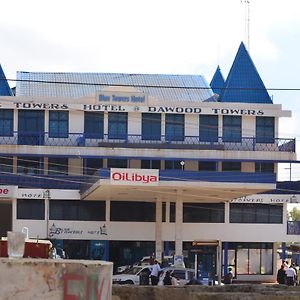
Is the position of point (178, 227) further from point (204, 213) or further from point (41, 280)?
point (41, 280)

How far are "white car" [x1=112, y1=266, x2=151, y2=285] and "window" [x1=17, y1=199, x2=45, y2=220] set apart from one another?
17349mm

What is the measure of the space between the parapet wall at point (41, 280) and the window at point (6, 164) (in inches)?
1861

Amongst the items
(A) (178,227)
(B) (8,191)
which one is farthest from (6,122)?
(A) (178,227)

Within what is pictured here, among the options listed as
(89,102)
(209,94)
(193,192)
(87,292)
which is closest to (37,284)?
(87,292)

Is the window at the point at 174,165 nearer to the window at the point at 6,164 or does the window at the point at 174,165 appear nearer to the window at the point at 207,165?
the window at the point at 207,165

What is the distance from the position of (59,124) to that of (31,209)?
6.47 meters

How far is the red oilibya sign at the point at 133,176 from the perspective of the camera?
40.2 meters

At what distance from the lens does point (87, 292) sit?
8.40m

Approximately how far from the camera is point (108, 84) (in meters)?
59.3

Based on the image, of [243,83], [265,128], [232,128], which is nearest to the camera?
[232,128]

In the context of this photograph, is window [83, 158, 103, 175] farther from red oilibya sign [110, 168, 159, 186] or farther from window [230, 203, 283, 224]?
red oilibya sign [110, 168, 159, 186]

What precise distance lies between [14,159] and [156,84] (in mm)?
11717

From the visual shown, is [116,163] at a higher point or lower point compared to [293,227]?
higher

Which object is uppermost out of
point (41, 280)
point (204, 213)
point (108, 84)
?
point (108, 84)
